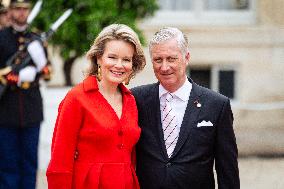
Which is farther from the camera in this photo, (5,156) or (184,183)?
(5,156)

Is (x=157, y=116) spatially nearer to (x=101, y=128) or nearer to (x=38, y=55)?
(x=101, y=128)

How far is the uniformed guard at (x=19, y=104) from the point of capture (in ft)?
21.8

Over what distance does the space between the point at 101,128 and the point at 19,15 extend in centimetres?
311

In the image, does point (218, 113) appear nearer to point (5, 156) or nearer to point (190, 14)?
point (5, 156)

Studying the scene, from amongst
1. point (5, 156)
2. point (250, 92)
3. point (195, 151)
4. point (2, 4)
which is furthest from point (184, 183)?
point (250, 92)

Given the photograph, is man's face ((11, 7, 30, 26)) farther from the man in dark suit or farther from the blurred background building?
the blurred background building

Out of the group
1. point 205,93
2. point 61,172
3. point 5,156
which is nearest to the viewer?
point 61,172

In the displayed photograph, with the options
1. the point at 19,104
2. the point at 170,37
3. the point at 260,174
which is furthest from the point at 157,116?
the point at 260,174

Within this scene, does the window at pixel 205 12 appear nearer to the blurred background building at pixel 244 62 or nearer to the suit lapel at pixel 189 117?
the blurred background building at pixel 244 62

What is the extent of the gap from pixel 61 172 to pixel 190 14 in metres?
8.70

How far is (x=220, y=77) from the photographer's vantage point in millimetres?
11984

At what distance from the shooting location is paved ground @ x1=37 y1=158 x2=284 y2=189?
26.1 feet

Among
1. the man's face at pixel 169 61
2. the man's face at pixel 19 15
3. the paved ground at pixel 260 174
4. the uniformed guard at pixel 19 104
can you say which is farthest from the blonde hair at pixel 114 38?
the paved ground at pixel 260 174

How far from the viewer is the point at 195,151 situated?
4035 mm
